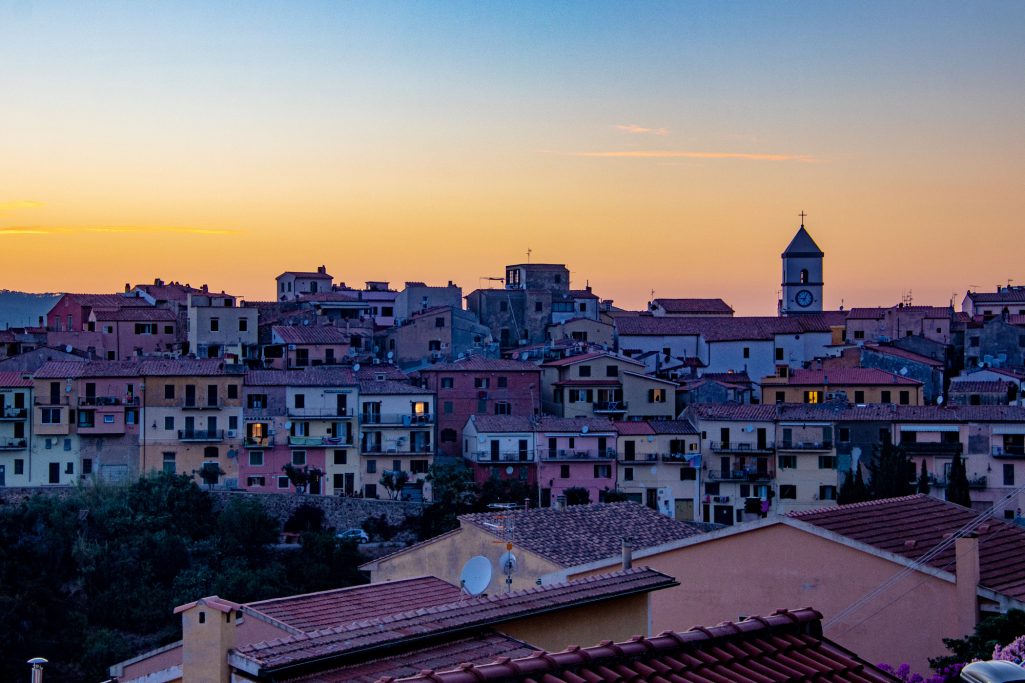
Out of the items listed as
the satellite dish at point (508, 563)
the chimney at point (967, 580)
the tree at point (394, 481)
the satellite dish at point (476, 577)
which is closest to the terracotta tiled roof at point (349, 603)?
the satellite dish at point (476, 577)

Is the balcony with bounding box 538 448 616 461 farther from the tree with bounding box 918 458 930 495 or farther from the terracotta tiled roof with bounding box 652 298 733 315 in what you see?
the terracotta tiled roof with bounding box 652 298 733 315

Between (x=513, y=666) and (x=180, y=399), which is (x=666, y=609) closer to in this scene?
(x=513, y=666)

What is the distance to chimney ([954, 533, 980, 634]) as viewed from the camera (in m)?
10.7

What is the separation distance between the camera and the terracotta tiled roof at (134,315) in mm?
52406

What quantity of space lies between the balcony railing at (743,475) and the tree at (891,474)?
12.1ft

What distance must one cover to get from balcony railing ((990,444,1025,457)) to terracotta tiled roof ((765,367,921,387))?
16.0 feet

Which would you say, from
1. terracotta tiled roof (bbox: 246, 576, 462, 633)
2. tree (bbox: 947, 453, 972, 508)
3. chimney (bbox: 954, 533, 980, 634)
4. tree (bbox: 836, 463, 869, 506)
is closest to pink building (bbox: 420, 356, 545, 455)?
tree (bbox: 836, 463, 869, 506)

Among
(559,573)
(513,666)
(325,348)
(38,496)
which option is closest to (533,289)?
(325,348)

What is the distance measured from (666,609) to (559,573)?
1.96 metres

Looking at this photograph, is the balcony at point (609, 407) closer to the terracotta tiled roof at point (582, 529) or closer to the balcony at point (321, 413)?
the balcony at point (321, 413)

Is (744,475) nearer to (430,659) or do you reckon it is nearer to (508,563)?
(508,563)

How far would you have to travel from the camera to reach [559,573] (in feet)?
44.5

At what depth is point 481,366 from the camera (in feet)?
158

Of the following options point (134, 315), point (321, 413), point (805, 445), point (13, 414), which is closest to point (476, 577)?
point (321, 413)
